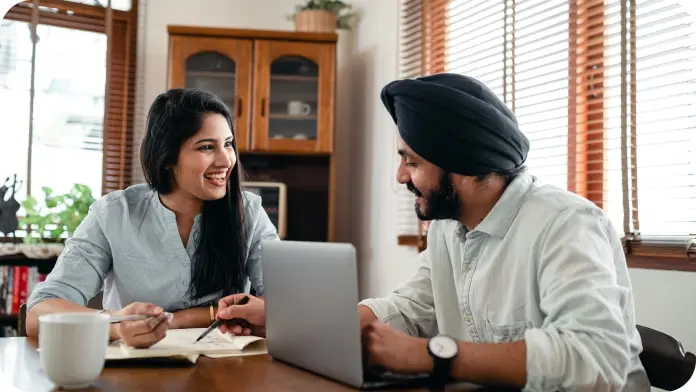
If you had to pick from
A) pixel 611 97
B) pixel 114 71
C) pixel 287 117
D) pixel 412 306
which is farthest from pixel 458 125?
pixel 114 71

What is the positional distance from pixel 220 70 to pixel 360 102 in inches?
31.5

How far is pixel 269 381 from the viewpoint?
987 mm

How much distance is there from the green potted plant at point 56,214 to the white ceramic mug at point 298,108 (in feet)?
3.70

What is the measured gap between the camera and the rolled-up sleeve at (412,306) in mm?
1319

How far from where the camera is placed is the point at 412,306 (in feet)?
4.48

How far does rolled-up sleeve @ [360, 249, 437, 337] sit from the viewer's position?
1319 millimetres

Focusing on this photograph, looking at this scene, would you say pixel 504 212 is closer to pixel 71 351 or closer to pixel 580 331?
pixel 580 331

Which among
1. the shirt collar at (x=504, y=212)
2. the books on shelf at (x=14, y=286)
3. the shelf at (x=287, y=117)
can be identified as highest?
the shelf at (x=287, y=117)

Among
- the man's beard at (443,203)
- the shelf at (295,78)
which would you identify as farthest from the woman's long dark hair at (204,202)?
the shelf at (295,78)

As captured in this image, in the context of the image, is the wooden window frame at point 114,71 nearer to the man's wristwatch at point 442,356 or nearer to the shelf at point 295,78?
the shelf at point 295,78

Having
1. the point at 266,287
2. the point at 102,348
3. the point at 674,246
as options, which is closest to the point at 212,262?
the point at 266,287

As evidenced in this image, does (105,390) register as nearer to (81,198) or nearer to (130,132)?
(81,198)

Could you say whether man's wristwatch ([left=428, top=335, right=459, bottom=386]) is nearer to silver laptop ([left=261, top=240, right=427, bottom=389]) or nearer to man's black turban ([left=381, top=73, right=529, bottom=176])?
silver laptop ([left=261, top=240, right=427, bottom=389])

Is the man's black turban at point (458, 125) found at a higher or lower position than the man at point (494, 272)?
higher
